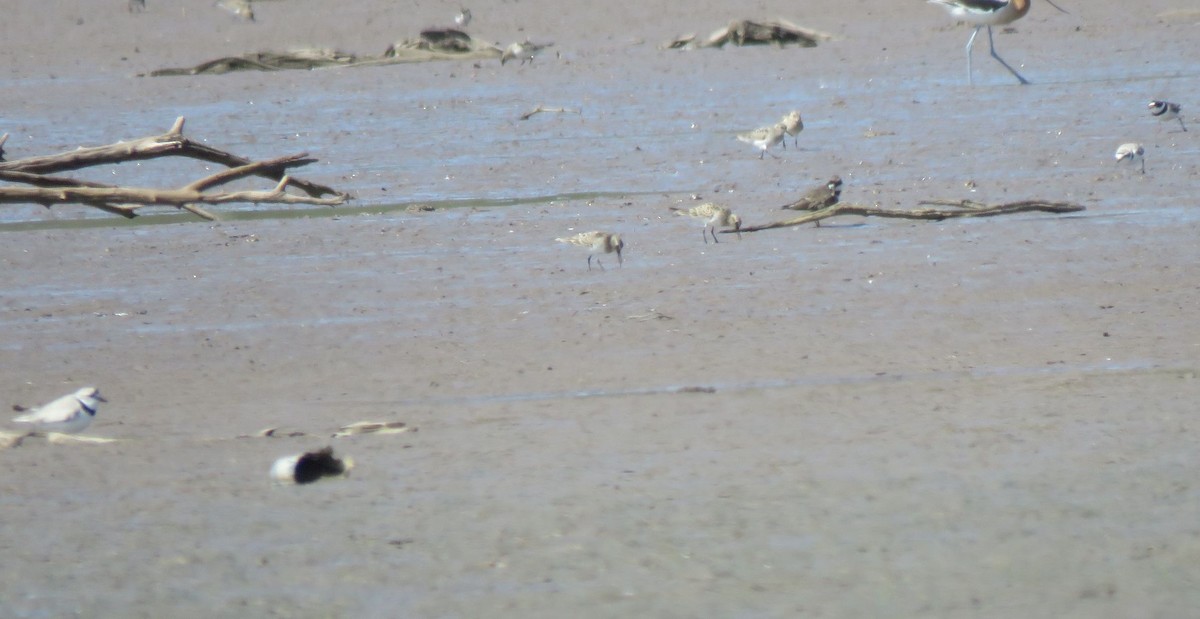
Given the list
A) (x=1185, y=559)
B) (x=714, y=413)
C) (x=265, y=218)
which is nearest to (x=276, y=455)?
(x=714, y=413)

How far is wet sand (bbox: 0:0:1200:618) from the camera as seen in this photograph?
182 inches

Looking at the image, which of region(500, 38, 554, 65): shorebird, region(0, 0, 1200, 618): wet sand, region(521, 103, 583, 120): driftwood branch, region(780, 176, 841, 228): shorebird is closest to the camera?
region(0, 0, 1200, 618): wet sand

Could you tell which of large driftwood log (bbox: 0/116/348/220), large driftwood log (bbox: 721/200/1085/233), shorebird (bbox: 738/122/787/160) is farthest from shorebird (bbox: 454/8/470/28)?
large driftwood log (bbox: 0/116/348/220)

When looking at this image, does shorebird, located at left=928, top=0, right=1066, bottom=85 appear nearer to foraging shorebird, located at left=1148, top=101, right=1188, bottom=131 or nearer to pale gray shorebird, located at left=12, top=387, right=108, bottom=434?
foraging shorebird, located at left=1148, top=101, right=1188, bottom=131

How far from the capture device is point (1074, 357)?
7004mm

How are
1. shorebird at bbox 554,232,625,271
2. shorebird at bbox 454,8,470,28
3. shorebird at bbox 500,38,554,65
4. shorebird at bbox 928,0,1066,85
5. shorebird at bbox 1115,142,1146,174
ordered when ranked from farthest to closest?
shorebird at bbox 454,8,470,28, shorebird at bbox 500,38,554,65, shorebird at bbox 928,0,1066,85, shorebird at bbox 1115,142,1146,174, shorebird at bbox 554,232,625,271

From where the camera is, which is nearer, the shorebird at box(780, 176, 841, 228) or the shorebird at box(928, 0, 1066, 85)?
the shorebird at box(780, 176, 841, 228)

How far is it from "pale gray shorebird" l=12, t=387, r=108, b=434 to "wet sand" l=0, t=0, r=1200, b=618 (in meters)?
0.12

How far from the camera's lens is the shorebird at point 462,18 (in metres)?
25.0

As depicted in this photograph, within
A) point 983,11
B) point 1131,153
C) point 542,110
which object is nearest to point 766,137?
point 1131,153

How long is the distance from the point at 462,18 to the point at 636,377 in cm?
1894

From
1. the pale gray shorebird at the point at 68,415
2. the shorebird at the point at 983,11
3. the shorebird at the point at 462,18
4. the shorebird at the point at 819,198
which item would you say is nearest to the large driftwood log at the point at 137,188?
the pale gray shorebird at the point at 68,415

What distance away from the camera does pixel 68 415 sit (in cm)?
600

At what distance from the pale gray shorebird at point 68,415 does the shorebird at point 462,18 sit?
1936cm
